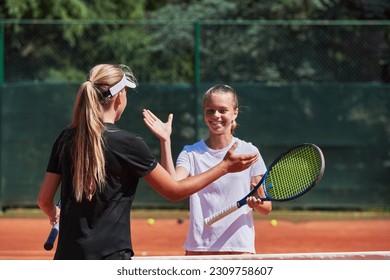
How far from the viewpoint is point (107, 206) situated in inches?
134

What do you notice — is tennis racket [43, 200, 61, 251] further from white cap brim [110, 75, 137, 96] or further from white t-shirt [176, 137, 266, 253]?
white t-shirt [176, 137, 266, 253]

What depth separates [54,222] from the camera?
3939mm

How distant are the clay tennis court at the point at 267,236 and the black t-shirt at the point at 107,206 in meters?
5.01

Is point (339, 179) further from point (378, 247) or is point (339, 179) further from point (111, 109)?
point (111, 109)

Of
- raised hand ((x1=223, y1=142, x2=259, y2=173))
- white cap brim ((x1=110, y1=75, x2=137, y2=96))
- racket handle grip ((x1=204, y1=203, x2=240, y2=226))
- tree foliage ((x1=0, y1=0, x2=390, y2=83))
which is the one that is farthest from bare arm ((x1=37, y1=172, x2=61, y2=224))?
tree foliage ((x1=0, y1=0, x2=390, y2=83))

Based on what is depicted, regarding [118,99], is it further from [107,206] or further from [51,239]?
[51,239]

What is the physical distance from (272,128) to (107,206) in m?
8.78

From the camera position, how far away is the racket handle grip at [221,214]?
14.6 feet

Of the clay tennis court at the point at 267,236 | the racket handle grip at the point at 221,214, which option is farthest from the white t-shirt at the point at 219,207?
the clay tennis court at the point at 267,236

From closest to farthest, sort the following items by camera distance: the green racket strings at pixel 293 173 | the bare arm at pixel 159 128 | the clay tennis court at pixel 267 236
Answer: the bare arm at pixel 159 128, the green racket strings at pixel 293 173, the clay tennis court at pixel 267 236

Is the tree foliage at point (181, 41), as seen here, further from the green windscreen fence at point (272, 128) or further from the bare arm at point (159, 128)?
the bare arm at point (159, 128)

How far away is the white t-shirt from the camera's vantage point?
453cm

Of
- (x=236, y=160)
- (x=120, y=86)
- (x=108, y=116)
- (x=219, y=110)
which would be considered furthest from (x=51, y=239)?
(x=219, y=110)
